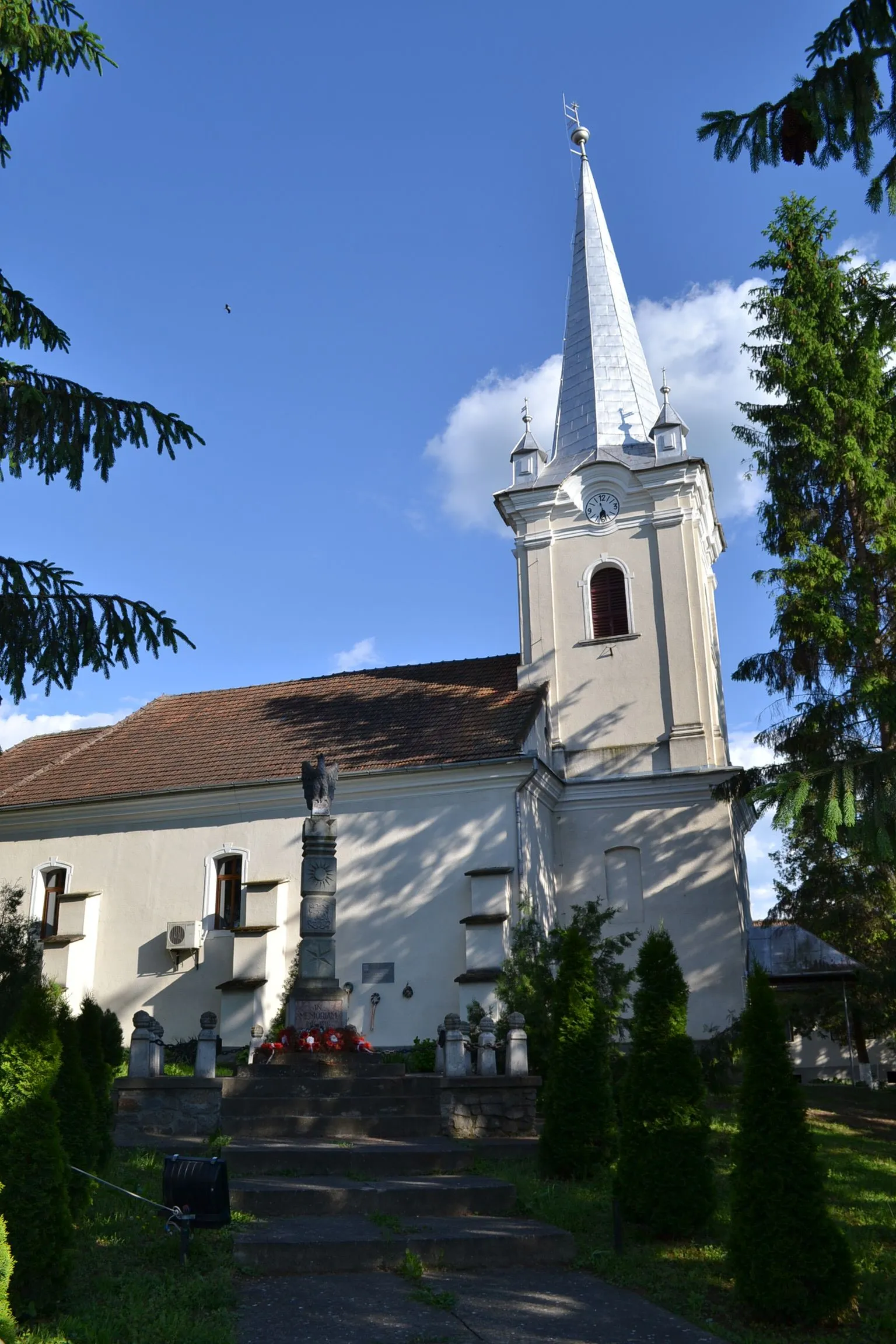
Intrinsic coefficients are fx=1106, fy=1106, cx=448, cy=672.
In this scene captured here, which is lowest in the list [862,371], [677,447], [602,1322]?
[602,1322]

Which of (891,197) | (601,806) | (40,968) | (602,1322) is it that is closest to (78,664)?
(40,968)

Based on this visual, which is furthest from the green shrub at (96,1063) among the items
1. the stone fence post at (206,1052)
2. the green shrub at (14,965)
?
the stone fence post at (206,1052)

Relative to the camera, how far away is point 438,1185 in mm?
10445

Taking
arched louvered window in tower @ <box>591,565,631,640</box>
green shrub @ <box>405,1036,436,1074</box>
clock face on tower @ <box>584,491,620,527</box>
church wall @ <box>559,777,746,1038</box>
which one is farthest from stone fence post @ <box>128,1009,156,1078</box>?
clock face on tower @ <box>584,491,620,527</box>

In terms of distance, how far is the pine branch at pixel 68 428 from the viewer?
439 inches

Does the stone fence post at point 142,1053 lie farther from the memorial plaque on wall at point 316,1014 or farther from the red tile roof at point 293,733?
the red tile roof at point 293,733

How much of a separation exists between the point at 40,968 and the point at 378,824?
1028 cm

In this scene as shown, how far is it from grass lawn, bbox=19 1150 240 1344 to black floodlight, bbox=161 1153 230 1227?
0.54 ft

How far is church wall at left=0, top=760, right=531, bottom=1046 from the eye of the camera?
68.4 ft

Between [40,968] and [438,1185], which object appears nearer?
[438,1185]

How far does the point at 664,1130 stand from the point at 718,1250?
3.08 feet

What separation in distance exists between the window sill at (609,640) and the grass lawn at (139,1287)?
16.4 metres

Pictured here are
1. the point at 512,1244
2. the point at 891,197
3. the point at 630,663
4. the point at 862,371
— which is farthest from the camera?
the point at 630,663

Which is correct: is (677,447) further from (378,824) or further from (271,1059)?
(271,1059)
